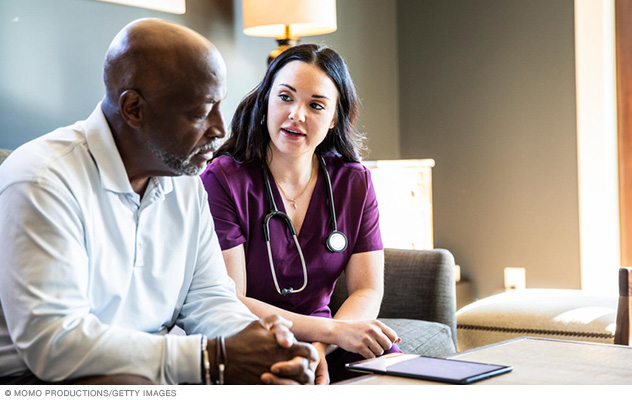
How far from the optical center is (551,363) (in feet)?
4.28

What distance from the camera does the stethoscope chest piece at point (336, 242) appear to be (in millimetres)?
1994

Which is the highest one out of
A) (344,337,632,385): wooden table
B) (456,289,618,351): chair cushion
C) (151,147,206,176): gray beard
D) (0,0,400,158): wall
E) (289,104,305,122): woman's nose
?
(0,0,400,158): wall

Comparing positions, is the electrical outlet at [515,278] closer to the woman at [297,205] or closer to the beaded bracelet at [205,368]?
the woman at [297,205]

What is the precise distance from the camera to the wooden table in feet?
3.89

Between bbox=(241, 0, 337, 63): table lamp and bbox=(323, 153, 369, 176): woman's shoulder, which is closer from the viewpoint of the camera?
bbox=(323, 153, 369, 176): woman's shoulder

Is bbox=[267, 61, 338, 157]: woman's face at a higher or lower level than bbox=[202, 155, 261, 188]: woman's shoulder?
higher

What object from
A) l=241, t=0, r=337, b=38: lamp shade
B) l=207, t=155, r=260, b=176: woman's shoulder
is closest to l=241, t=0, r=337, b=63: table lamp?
l=241, t=0, r=337, b=38: lamp shade

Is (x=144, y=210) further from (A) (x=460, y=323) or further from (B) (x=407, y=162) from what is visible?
(B) (x=407, y=162)

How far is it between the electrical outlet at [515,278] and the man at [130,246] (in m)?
3.01

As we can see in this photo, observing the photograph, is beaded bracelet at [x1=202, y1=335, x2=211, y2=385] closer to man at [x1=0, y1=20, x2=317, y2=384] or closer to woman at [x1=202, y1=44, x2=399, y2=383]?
man at [x1=0, y1=20, x2=317, y2=384]

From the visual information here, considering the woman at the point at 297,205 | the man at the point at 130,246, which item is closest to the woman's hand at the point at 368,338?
the woman at the point at 297,205

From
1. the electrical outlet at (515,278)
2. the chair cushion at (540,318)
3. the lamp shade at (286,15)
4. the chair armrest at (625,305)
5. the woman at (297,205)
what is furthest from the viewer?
the electrical outlet at (515,278)

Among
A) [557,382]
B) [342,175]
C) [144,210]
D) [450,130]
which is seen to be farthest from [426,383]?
[450,130]

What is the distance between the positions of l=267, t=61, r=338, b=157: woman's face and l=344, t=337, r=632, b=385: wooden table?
2.47 ft
